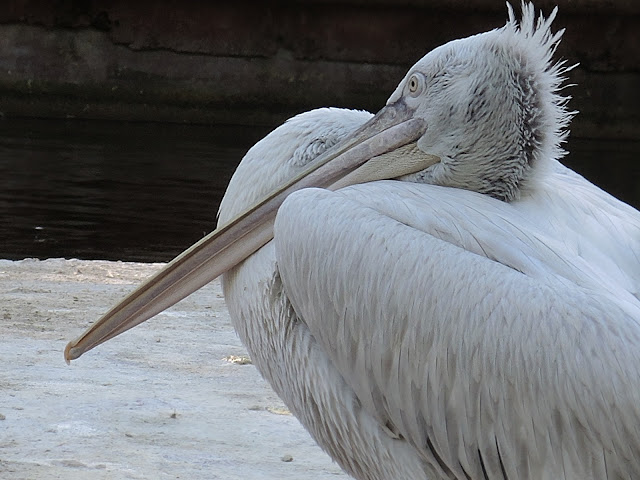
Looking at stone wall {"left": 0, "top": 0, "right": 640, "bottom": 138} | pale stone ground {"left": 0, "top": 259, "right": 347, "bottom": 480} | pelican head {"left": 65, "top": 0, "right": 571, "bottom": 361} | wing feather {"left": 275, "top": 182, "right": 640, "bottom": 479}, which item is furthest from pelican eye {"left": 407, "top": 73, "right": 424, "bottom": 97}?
stone wall {"left": 0, "top": 0, "right": 640, "bottom": 138}

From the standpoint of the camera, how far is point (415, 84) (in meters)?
2.60

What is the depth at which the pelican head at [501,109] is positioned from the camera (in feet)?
8.09

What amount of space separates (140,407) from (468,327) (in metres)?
1.48

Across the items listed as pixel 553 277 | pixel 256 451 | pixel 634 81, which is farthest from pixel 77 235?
pixel 634 81

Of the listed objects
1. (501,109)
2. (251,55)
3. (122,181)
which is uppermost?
(501,109)

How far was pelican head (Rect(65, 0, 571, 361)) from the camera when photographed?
247 cm

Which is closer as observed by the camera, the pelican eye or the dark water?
the pelican eye

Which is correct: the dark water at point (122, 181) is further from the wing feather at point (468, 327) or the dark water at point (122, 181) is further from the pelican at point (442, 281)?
the wing feather at point (468, 327)

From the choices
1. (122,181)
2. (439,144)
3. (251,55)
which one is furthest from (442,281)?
(251,55)

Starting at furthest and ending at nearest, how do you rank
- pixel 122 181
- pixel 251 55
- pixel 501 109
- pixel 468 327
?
1. pixel 251 55
2. pixel 122 181
3. pixel 501 109
4. pixel 468 327

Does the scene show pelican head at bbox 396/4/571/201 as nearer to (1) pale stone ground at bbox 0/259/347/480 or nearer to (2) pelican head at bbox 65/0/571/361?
(2) pelican head at bbox 65/0/571/361

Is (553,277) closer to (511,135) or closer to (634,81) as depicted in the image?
(511,135)

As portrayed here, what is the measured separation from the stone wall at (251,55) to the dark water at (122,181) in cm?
41

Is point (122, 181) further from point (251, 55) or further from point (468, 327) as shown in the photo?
point (468, 327)
